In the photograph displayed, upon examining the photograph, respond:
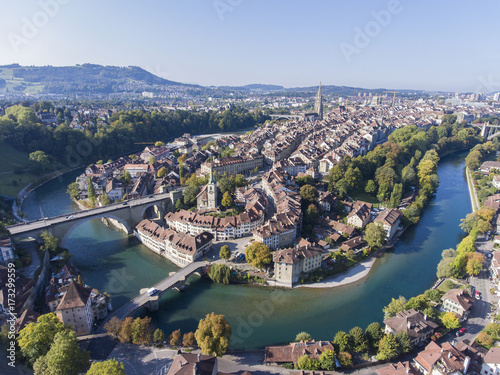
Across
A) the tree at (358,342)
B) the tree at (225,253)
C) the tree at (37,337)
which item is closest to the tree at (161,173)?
the tree at (225,253)

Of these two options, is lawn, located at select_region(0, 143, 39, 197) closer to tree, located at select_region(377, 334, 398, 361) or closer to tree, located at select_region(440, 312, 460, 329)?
tree, located at select_region(377, 334, 398, 361)

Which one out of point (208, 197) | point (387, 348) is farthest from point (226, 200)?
point (387, 348)

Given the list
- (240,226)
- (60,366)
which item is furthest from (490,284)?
(60,366)

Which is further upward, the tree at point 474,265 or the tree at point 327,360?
the tree at point 474,265

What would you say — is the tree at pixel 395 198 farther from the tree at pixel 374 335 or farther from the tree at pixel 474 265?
the tree at pixel 374 335

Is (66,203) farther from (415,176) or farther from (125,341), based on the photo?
(415,176)

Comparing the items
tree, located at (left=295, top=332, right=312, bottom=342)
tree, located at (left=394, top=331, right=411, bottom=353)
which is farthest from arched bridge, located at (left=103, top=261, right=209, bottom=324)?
tree, located at (left=394, top=331, right=411, bottom=353)
